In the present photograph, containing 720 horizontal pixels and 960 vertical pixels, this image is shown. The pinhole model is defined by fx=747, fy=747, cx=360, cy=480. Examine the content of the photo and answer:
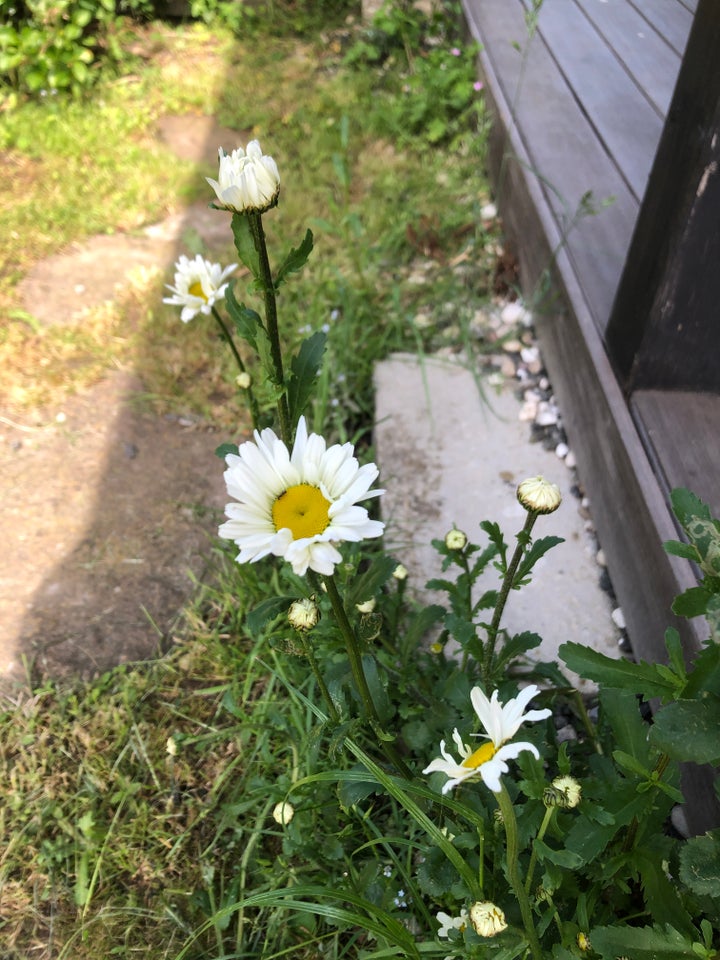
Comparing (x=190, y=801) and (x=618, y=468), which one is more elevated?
(x=618, y=468)

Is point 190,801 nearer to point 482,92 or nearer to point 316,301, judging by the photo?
point 316,301

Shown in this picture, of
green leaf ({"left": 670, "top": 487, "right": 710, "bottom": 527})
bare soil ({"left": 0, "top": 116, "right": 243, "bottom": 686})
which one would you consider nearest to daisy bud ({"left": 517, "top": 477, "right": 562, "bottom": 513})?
green leaf ({"left": 670, "top": 487, "right": 710, "bottom": 527})

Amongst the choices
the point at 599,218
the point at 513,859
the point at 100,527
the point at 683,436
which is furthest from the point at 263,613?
the point at 599,218

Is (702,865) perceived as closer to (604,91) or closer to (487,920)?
(487,920)

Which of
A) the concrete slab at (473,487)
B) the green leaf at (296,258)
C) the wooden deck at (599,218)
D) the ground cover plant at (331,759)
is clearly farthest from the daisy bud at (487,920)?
the green leaf at (296,258)

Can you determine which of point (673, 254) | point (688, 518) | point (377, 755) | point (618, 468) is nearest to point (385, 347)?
point (618, 468)

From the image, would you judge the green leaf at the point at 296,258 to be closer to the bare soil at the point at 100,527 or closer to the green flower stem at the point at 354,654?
the green flower stem at the point at 354,654

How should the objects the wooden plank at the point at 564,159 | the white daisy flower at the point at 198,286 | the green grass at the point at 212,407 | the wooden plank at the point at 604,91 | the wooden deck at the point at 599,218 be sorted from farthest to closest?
the wooden plank at the point at 604,91, the wooden plank at the point at 564,159, the white daisy flower at the point at 198,286, the wooden deck at the point at 599,218, the green grass at the point at 212,407
